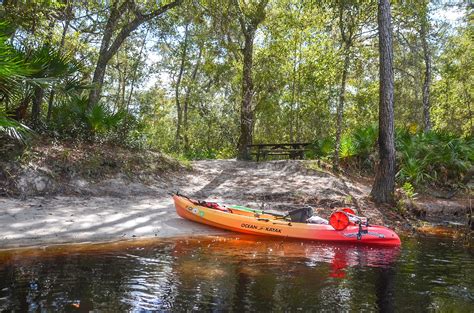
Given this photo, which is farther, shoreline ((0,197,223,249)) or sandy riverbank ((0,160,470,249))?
sandy riverbank ((0,160,470,249))

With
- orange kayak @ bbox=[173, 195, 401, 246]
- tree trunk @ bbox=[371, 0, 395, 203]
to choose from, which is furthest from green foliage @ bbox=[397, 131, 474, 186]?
orange kayak @ bbox=[173, 195, 401, 246]

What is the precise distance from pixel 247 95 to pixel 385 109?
870 centimetres

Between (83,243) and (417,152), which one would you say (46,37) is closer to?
(83,243)

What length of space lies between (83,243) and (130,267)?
5.67ft

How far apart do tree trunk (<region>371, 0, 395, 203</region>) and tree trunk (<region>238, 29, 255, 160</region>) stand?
816 cm

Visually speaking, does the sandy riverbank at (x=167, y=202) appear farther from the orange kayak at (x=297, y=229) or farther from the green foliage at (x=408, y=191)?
the green foliage at (x=408, y=191)

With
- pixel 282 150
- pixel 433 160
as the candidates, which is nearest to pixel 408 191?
pixel 433 160

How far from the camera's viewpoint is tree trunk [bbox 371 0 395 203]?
37.3ft

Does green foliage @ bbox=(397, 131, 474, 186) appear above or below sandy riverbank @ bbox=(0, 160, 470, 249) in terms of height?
above

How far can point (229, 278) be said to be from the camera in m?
5.89

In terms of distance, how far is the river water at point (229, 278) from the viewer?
482 centimetres

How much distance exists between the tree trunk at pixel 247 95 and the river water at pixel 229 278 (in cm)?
1126

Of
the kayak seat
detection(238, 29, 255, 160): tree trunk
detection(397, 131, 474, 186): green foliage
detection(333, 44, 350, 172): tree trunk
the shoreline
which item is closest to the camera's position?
the shoreline

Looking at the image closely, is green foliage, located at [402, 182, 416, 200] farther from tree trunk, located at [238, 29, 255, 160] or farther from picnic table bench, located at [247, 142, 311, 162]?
tree trunk, located at [238, 29, 255, 160]
